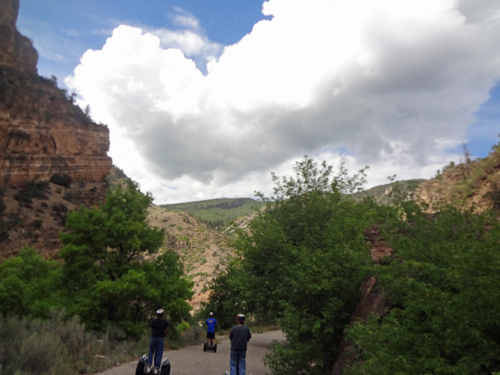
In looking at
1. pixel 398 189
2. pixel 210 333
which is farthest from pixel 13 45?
pixel 398 189

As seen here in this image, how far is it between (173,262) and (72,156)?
49202 millimetres

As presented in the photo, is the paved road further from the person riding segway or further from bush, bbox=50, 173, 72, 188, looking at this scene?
bush, bbox=50, 173, 72, 188

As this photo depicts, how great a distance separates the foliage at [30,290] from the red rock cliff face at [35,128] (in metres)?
30.5

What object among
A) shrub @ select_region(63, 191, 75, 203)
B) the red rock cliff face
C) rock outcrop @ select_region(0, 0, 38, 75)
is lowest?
shrub @ select_region(63, 191, 75, 203)

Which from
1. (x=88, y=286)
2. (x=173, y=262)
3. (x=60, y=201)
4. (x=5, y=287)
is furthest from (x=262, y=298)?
(x=60, y=201)

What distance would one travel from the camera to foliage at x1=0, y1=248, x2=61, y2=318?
1338cm

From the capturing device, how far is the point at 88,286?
1445 cm

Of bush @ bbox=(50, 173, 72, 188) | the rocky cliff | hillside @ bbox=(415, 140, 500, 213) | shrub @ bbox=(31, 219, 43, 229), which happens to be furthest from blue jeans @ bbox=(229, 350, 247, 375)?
bush @ bbox=(50, 173, 72, 188)

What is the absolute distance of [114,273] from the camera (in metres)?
14.9

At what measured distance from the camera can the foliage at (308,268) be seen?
8.41 metres

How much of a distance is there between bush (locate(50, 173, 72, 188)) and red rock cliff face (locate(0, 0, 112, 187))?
→ 2.37ft

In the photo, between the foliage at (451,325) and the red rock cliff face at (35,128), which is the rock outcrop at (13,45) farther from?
the foliage at (451,325)

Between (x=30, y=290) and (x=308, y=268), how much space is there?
14.0 m

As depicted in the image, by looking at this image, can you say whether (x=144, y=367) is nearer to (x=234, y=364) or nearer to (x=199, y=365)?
(x=234, y=364)
